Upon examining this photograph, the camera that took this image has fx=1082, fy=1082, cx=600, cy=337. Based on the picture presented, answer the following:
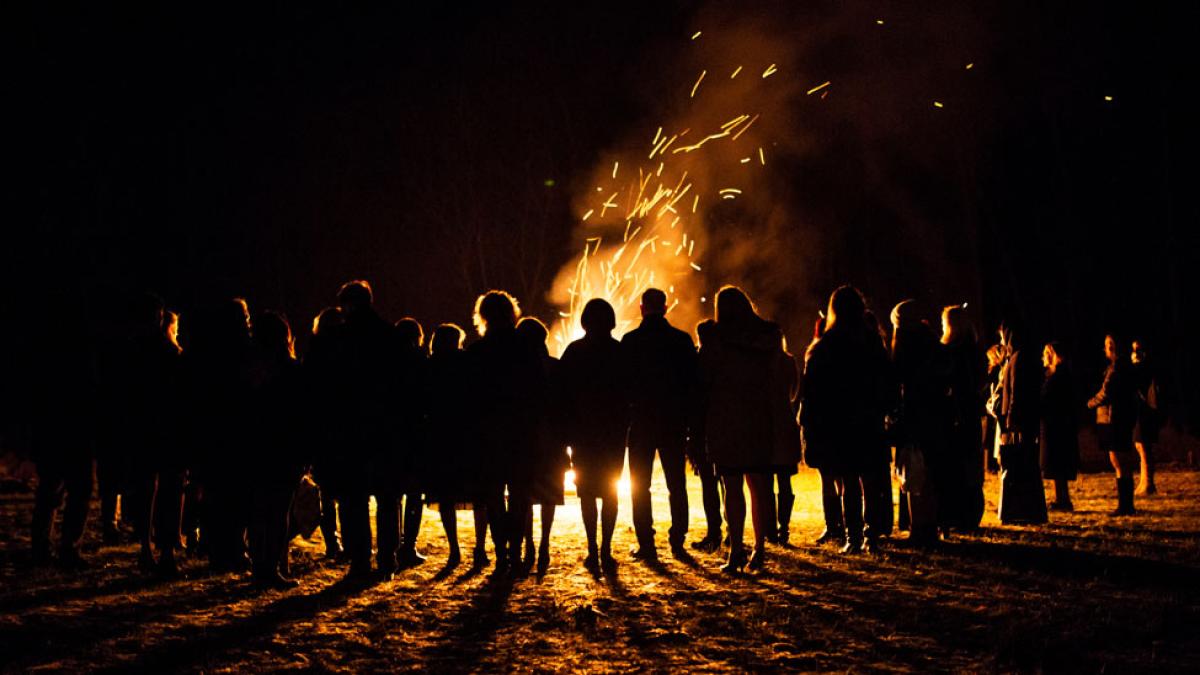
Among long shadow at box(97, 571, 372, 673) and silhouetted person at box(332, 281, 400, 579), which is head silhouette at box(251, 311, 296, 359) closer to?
silhouetted person at box(332, 281, 400, 579)

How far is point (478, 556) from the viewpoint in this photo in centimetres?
858

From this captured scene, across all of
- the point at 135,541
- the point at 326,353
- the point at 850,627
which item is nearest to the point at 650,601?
the point at 850,627

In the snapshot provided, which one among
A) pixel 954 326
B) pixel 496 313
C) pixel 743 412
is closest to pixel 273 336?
pixel 496 313

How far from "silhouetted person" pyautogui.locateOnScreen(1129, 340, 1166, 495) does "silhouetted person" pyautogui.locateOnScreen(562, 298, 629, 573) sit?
7042 millimetres

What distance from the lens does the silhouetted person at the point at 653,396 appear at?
8586 millimetres

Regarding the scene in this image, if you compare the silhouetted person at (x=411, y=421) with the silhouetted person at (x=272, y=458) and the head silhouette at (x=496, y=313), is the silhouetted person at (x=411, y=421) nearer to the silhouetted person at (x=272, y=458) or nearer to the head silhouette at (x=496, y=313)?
the head silhouette at (x=496, y=313)

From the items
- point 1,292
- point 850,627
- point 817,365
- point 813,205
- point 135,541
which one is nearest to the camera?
point 850,627

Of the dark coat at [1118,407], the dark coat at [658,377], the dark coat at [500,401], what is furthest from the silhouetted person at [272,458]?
the dark coat at [1118,407]

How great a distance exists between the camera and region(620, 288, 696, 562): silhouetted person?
28.2ft

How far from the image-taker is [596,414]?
8320 millimetres

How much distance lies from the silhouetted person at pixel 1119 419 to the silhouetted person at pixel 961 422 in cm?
230

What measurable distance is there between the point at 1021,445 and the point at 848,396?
273cm

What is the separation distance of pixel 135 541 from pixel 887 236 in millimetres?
28209

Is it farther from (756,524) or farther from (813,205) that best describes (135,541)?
(813,205)
